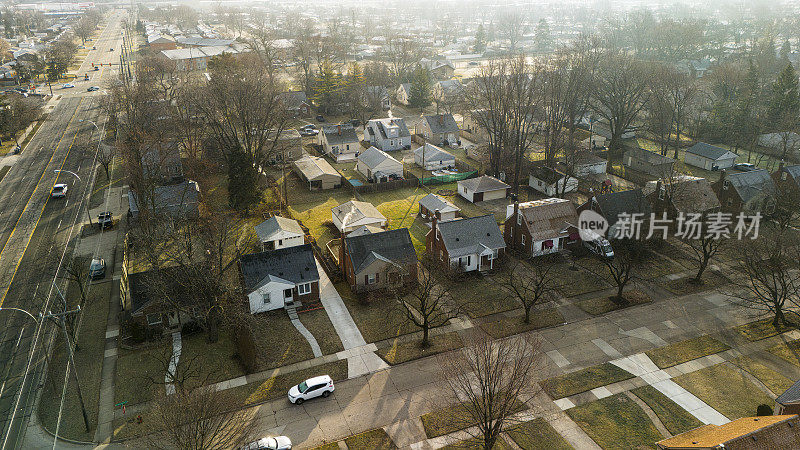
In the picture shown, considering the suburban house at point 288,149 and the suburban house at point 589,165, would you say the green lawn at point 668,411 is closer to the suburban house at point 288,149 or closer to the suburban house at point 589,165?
the suburban house at point 589,165

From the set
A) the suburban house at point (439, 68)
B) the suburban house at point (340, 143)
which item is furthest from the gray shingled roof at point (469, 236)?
the suburban house at point (439, 68)

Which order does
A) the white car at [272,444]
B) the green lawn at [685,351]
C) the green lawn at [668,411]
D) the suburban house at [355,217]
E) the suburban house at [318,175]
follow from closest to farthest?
the white car at [272,444]
the green lawn at [668,411]
the green lawn at [685,351]
the suburban house at [355,217]
the suburban house at [318,175]

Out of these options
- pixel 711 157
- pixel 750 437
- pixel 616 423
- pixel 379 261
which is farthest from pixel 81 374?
pixel 711 157

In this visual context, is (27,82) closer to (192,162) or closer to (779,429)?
(192,162)

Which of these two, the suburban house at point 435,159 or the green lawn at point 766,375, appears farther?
the suburban house at point 435,159

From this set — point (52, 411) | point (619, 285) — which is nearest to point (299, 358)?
point (52, 411)

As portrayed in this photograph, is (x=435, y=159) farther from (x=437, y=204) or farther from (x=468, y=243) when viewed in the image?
(x=468, y=243)

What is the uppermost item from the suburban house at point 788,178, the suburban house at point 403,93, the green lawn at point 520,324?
the suburban house at point 403,93
